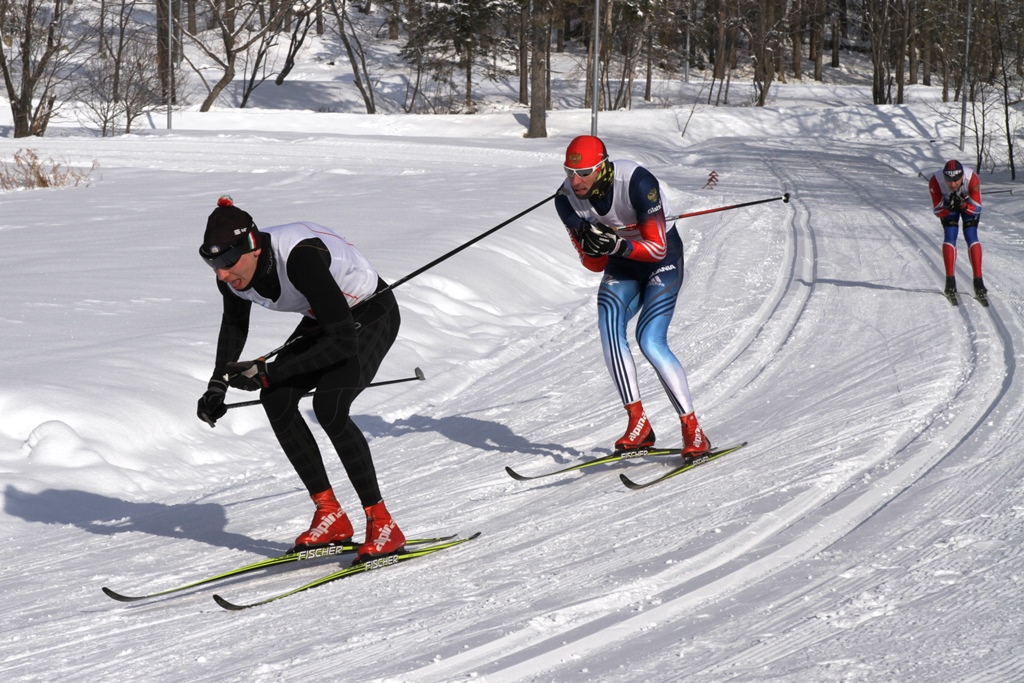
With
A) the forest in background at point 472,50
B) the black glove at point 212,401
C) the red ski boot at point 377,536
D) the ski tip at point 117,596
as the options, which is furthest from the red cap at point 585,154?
the forest in background at point 472,50

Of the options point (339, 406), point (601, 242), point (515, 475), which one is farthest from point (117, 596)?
point (601, 242)

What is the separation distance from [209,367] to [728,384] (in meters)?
3.86

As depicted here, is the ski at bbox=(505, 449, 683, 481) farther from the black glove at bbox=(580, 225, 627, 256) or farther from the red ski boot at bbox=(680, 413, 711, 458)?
the black glove at bbox=(580, 225, 627, 256)

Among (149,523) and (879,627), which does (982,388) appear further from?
(149,523)

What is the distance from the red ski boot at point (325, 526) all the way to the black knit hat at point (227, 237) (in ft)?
4.04

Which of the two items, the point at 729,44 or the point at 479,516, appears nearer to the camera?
the point at 479,516

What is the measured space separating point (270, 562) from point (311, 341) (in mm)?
1013

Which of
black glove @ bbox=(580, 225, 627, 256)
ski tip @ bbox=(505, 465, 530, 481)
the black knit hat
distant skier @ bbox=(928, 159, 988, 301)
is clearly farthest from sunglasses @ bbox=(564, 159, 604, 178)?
distant skier @ bbox=(928, 159, 988, 301)

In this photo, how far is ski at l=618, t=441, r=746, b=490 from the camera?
5.72 m

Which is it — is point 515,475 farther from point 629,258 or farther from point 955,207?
point 955,207

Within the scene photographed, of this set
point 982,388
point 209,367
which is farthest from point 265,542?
point 982,388

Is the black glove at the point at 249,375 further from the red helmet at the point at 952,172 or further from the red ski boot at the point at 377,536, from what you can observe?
the red helmet at the point at 952,172

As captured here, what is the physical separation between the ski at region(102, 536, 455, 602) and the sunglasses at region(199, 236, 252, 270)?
4.51ft

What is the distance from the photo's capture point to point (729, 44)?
207ft
